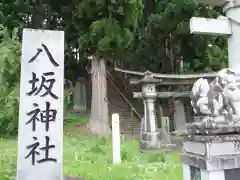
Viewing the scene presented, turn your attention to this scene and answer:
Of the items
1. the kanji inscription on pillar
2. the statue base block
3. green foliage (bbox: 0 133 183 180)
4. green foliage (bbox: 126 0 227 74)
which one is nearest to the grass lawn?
green foliage (bbox: 0 133 183 180)

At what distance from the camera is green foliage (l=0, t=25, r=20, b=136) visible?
7965mm

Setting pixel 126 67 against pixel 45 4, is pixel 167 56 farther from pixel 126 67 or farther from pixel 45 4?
pixel 45 4

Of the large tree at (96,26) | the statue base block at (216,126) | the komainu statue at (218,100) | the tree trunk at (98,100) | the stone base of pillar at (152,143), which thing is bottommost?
the stone base of pillar at (152,143)

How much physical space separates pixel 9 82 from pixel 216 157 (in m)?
7.87

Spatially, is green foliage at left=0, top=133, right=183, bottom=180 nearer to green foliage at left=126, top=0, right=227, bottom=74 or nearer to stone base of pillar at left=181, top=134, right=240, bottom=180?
stone base of pillar at left=181, top=134, right=240, bottom=180

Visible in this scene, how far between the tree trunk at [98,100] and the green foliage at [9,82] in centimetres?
338

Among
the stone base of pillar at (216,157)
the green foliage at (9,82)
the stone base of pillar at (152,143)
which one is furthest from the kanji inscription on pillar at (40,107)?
the stone base of pillar at (152,143)

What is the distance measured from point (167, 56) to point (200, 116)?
45.0 feet

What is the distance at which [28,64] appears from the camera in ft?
15.4

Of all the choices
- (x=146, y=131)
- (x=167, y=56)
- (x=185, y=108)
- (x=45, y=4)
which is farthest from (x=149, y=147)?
(x=45, y=4)

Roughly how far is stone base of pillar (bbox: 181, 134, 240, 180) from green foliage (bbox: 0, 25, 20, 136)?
573 centimetres

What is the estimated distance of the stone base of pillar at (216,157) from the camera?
3.30 meters

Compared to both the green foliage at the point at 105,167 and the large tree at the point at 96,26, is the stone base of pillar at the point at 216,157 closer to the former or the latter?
the green foliage at the point at 105,167

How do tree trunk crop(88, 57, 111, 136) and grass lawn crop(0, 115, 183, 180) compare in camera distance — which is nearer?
grass lawn crop(0, 115, 183, 180)
